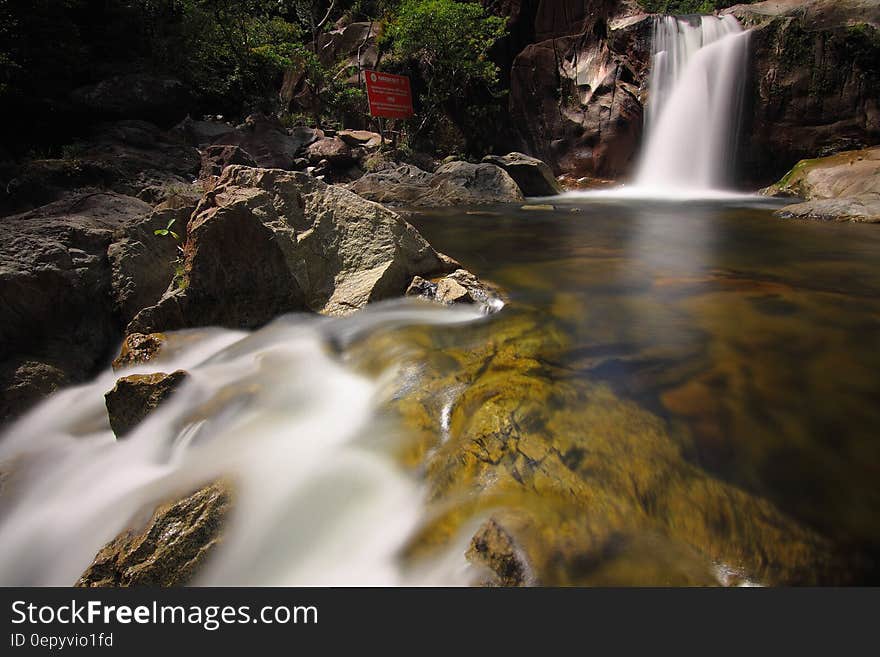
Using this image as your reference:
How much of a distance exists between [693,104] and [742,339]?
56.4 ft

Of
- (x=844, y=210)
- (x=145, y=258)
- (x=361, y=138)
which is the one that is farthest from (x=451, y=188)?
(x=145, y=258)

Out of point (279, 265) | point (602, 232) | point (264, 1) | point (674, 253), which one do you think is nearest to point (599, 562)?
point (279, 265)

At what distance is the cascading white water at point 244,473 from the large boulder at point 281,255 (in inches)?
20.3

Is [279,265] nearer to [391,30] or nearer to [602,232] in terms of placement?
[602,232]

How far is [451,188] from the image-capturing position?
14.2 meters

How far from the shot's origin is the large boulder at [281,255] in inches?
155

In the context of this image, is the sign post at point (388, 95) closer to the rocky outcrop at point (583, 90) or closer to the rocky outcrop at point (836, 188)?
the rocky outcrop at point (583, 90)

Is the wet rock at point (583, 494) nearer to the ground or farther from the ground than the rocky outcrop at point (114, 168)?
nearer to the ground

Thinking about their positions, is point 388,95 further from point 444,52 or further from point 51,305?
point 51,305

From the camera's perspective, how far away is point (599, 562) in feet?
5.71

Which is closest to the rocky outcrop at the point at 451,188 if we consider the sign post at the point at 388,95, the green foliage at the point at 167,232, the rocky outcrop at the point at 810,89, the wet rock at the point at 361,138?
the wet rock at the point at 361,138

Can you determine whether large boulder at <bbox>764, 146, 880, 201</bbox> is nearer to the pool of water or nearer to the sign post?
the pool of water

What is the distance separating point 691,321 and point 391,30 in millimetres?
19313

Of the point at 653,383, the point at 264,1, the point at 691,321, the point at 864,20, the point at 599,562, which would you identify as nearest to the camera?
the point at 599,562
